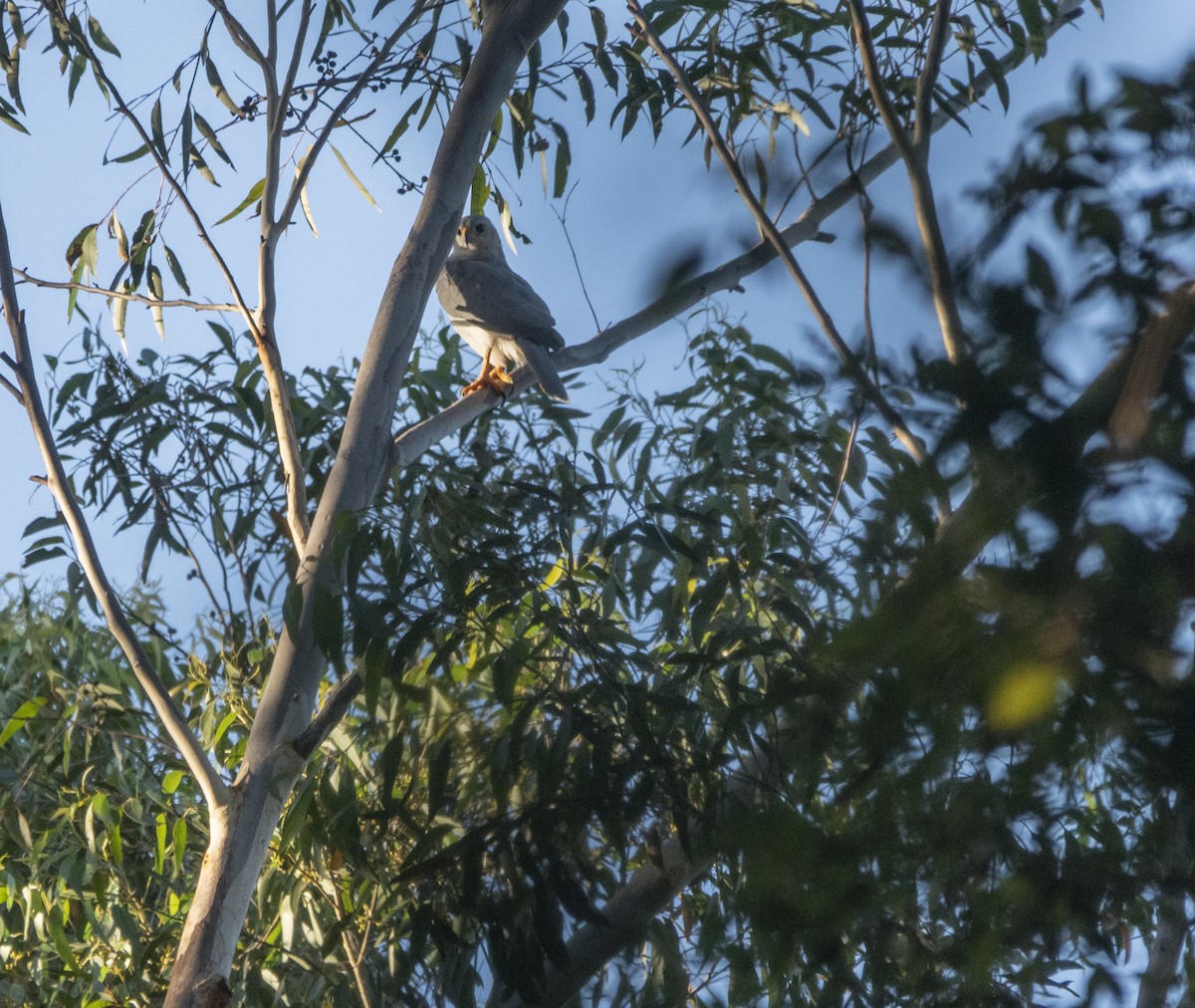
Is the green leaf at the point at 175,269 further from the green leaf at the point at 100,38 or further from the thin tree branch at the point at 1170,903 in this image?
the thin tree branch at the point at 1170,903

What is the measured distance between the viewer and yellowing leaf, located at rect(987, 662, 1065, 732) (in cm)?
54

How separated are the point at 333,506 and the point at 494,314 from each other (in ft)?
3.89

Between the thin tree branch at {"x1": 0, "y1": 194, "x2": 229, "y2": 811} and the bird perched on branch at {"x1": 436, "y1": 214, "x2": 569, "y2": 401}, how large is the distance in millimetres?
930

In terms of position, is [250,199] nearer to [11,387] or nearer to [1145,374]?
[11,387]

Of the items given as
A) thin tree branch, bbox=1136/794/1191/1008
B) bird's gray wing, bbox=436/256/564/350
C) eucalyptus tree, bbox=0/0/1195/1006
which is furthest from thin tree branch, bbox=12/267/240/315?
thin tree branch, bbox=1136/794/1191/1008

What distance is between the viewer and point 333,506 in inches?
80.4

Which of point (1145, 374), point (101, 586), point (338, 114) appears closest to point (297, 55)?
point (338, 114)

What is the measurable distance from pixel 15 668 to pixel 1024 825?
8.83 ft

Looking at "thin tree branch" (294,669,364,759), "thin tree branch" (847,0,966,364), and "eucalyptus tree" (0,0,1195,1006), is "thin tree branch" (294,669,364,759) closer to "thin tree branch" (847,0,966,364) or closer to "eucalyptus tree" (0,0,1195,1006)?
"eucalyptus tree" (0,0,1195,1006)

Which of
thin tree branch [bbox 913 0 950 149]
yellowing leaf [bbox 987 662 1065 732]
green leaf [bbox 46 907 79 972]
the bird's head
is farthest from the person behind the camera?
the bird's head

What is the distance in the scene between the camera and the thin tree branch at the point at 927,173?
678 mm

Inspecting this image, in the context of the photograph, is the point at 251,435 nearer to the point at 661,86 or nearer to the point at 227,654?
the point at 227,654

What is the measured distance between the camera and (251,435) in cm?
270

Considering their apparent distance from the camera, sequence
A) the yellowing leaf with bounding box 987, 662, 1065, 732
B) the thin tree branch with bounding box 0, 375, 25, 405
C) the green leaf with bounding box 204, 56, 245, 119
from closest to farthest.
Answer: the yellowing leaf with bounding box 987, 662, 1065, 732
the thin tree branch with bounding box 0, 375, 25, 405
the green leaf with bounding box 204, 56, 245, 119
